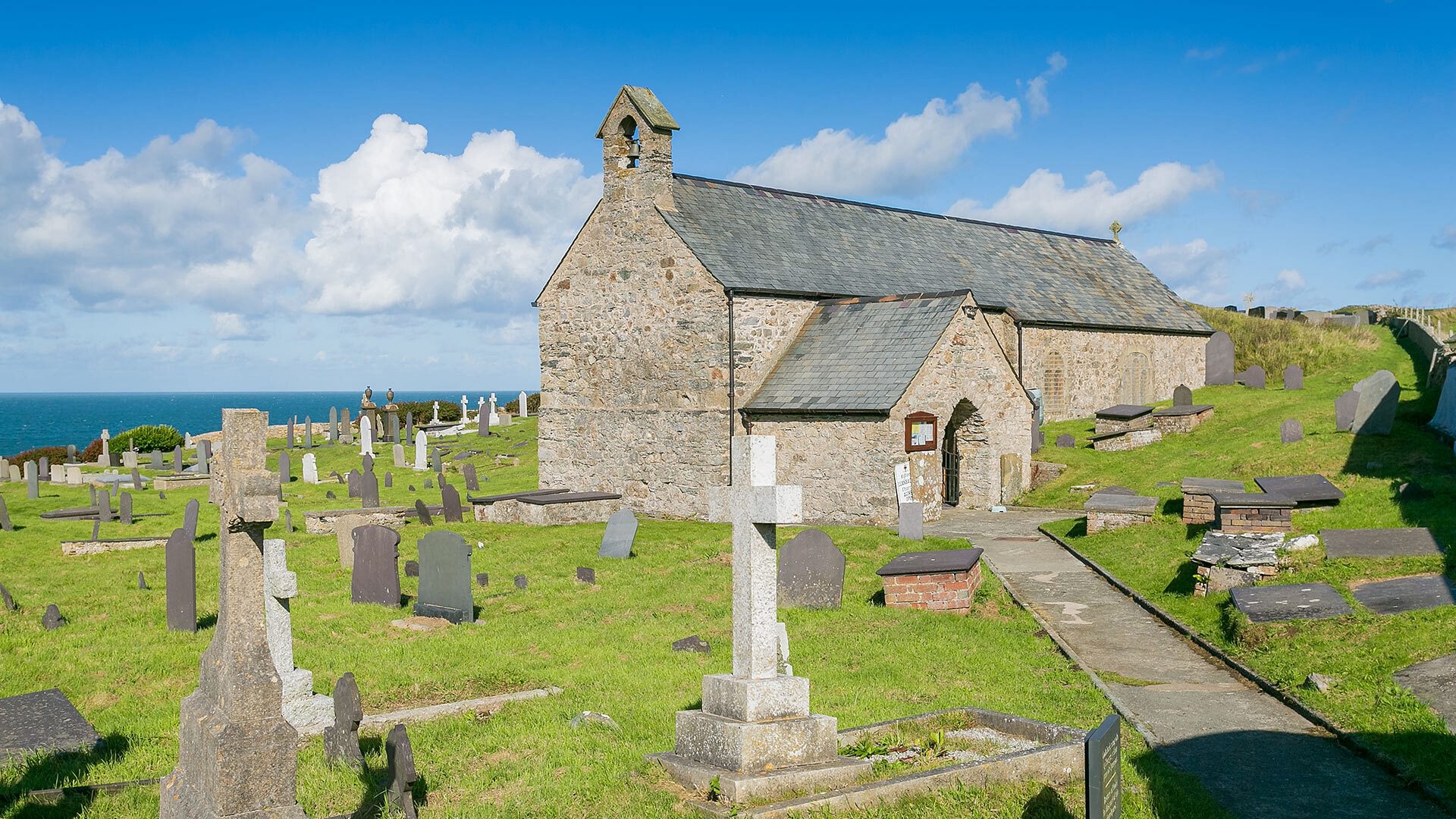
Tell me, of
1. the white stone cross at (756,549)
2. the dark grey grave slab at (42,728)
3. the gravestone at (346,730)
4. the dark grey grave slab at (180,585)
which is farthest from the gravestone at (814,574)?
the dark grey grave slab at (42,728)

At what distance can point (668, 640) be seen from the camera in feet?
44.3

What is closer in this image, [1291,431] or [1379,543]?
[1379,543]

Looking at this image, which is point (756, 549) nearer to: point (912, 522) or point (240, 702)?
point (240, 702)

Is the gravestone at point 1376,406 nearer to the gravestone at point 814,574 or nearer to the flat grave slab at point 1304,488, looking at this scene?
the flat grave slab at point 1304,488

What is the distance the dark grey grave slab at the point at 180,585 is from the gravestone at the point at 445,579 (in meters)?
2.87

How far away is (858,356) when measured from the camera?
2509 centimetres

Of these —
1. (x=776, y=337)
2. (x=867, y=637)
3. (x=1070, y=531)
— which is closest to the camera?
(x=867, y=637)

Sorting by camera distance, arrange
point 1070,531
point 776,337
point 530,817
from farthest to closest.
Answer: point 776,337 → point 1070,531 → point 530,817

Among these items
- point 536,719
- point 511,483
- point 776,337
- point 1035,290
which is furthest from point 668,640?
point 1035,290

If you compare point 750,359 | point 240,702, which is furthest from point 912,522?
point 240,702

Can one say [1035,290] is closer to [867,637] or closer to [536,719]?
[867,637]

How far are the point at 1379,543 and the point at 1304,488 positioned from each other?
340 centimetres

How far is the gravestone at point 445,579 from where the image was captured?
1474 cm

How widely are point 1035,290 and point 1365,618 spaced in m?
25.8
